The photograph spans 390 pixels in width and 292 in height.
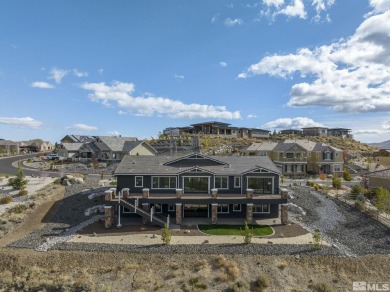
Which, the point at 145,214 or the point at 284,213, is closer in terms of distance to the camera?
the point at 145,214

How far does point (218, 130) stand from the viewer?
97.6 m

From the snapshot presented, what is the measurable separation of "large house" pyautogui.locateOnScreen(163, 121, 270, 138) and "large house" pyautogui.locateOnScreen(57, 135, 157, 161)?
23815 mm

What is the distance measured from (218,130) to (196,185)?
6623 centimetres

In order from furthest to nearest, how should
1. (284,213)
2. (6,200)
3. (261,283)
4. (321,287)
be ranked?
(6,200) → (284,213) → (261,283) → (321,287)

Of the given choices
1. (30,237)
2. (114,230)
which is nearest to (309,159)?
(114,230)

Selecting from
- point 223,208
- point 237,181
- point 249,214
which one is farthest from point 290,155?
point 249,214

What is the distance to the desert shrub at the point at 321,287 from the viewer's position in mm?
19578

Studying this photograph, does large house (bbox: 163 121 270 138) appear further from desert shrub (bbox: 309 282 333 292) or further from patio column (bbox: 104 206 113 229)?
desert shrub (bbox: 309 282 333 292)

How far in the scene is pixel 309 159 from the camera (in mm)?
62812

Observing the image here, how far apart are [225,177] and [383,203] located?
16.4 meters

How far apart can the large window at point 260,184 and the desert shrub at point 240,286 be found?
13224 millimetres

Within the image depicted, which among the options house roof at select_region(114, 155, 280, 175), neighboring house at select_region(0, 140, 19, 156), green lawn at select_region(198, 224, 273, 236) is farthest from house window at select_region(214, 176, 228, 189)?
neighboring house at select_region(0, 140, 19, 156)

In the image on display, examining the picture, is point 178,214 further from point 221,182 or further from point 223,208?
point 221,182

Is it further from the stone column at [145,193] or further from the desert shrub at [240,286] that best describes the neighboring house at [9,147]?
the desert shrub at [240,286]
